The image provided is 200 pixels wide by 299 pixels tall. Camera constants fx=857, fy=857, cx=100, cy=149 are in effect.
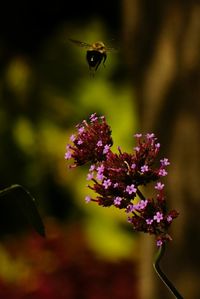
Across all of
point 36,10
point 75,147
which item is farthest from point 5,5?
point 75,147

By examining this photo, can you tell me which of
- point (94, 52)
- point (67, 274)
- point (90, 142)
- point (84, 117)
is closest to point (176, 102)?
point (67, 274)

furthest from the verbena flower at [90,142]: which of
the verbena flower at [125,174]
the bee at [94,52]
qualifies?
the bee at [94,52]

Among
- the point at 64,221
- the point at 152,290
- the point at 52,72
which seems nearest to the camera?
the point at 152,290

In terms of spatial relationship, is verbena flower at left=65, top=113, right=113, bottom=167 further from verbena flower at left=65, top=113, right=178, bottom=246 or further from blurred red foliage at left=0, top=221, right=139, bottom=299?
blurred red foliage at left=0, top=221, right=139, bottom=299

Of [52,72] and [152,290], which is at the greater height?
[152,290]

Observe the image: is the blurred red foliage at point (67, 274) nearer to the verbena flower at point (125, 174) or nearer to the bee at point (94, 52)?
the bee at point (94, 52)

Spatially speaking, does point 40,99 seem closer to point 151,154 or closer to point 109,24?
point 109,24

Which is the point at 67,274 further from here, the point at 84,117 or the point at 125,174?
the point at 125,174
